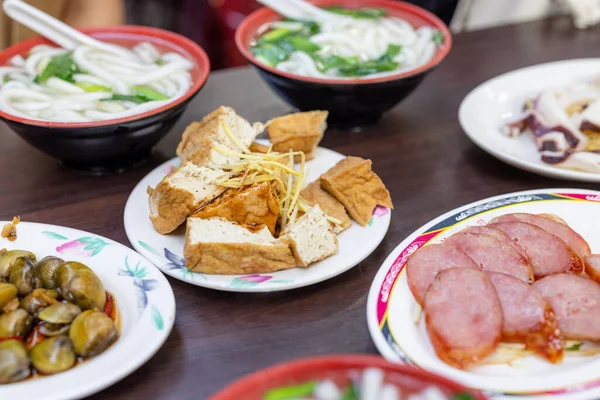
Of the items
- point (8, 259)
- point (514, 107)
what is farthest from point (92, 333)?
point (514, 107)

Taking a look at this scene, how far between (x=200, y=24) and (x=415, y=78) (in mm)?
3183

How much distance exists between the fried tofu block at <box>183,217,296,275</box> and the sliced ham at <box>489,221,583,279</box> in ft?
1.78

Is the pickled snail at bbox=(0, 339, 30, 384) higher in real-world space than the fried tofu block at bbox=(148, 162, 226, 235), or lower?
lower

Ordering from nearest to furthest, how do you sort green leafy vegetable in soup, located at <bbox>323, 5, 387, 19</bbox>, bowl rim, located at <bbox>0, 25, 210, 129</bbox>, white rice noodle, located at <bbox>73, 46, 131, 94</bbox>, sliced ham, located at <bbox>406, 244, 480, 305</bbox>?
sliced ham, located at <bbox>406, 244, 480, 305</bbox> → bowl rim, located at <bbox>0, 25, 210, 129</bbox> → white rice noodle, located at <bbox>73, 46, 131, 94</bbox> → green leafy vegetable in soup, located at <bbox>323, 5, 387, 19</bbox>

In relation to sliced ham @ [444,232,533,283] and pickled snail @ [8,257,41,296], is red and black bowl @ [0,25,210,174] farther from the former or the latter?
sliced ham @ [444,232,533,283]

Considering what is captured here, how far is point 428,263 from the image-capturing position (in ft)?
4.67

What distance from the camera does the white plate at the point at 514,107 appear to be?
193 cm

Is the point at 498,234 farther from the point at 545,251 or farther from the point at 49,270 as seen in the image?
the point at 49,270

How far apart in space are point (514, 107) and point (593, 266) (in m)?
1.05

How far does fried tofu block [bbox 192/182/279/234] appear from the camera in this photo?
158 centimetres

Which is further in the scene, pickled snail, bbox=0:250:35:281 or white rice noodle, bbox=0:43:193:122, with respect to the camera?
white rice noodle, bbox=0:43:193:122

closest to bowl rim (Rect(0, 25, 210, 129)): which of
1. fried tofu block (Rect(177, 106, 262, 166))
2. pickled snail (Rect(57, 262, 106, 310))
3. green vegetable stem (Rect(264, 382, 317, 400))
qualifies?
fried tofu block (Rect(177, 106, 262, 166))

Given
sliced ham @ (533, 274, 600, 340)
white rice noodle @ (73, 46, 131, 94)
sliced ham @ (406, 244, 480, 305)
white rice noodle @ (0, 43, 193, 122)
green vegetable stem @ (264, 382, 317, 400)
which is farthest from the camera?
white rice noodle @ (73, 46, 131, 94)

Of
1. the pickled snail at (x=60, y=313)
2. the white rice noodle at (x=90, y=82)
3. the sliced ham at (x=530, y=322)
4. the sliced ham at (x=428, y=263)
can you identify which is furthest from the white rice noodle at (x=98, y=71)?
the sliced ham at (x=530, y=322)
